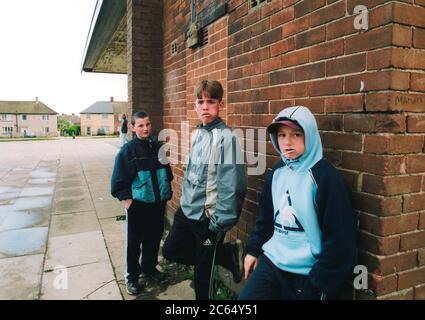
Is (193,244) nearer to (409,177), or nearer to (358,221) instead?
(358,221)

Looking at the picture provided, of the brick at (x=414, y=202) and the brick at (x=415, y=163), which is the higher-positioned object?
the brick at (x=415, y=163)

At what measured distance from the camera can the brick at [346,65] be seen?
168 centimetres

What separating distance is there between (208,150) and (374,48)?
4.18 feet

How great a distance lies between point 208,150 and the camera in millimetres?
2498

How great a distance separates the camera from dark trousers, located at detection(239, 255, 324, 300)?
1.71 m

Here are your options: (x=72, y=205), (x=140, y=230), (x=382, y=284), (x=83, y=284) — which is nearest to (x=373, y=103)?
(x=382, y=284)

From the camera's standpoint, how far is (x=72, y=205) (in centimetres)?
666

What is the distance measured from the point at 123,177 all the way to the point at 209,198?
42.5 inches

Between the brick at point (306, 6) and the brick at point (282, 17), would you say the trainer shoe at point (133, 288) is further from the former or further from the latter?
the brick at point (306, 6)

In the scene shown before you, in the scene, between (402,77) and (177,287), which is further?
→ (177,287)

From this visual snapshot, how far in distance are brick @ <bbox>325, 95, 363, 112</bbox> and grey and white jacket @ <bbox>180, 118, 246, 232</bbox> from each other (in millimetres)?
764

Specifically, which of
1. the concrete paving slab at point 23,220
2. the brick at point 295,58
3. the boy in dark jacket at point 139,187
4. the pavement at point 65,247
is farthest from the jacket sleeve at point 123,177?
the concrete paving slab at point 23,220

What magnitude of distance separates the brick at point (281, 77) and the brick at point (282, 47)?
0.43 feet
